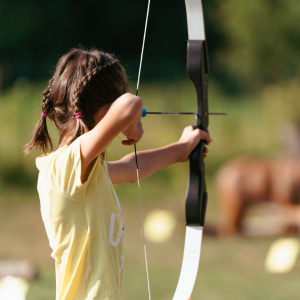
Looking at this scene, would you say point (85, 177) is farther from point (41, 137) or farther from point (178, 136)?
point (178, 136)

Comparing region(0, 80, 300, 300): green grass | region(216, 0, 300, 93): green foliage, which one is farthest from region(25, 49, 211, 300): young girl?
region(216, 0, 300, 93): green foliage

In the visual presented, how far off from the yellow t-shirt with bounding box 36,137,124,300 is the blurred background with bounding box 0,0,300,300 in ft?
3.50

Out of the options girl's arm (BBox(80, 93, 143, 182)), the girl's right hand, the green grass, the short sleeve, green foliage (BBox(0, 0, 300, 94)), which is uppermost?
girl's arm (BBox(80, 93, 143, 182))

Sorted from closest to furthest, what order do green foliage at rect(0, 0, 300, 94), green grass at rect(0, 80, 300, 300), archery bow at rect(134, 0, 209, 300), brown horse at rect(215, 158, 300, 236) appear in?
1. archery bow at rect(134, 0, 209, 300)
2. green grass at rect(0, 80, 300, 300)
3. brown horse at rect(215, 158, 300, 236)
4. green foliage at rect(0, 0, 300, 94)

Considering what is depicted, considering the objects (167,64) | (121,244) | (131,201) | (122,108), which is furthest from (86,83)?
(167,64)

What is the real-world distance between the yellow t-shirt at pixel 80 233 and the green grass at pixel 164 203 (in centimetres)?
171

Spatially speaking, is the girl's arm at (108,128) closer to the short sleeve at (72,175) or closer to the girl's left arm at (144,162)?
the short sleeve at (72,175)

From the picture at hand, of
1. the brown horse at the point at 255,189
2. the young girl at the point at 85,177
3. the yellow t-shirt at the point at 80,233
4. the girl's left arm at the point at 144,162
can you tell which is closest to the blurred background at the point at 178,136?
the brown horse at the point at 255,189

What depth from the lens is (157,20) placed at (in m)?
7.79

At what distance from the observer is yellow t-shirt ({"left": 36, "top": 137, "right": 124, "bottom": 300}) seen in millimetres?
945

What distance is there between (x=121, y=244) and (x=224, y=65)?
259 inches

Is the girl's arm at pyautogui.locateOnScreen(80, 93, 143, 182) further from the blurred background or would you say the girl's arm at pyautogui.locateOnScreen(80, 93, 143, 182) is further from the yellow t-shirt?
the blurred background

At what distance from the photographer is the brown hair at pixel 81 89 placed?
3.20 feet

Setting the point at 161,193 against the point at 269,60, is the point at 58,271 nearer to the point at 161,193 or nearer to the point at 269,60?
the point at 161,193
